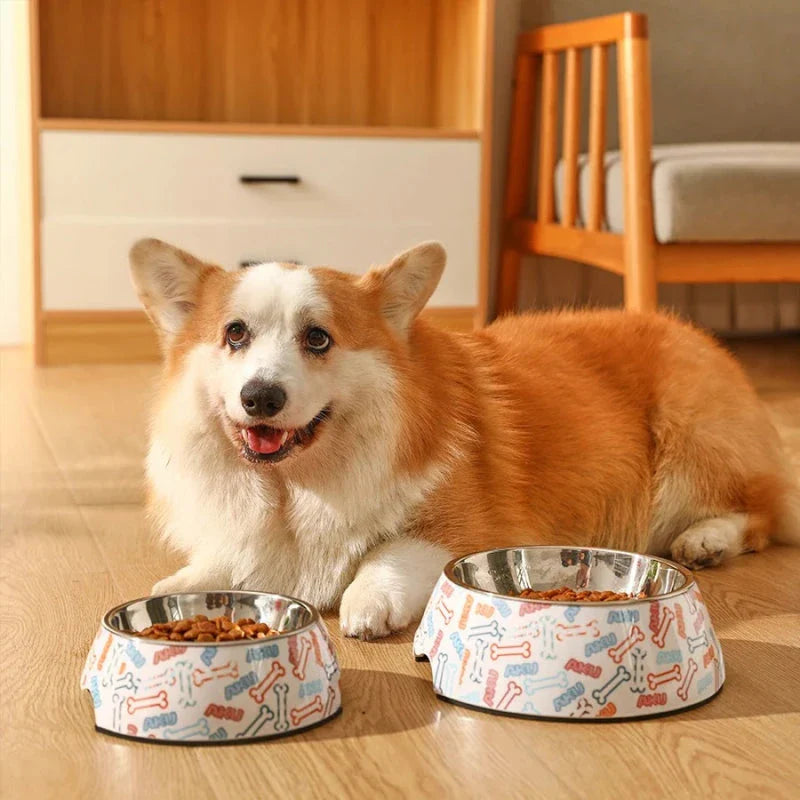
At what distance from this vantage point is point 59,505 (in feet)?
6.99

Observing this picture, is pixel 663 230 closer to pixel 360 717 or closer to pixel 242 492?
pixel 242 492

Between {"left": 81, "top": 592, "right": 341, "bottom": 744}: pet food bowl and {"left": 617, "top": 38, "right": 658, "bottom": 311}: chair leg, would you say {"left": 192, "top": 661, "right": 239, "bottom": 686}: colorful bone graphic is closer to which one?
{"left": 81, "top": 592, "right": 341, "bottom": 744}: pet food bowl

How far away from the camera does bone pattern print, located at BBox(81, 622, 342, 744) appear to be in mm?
1150

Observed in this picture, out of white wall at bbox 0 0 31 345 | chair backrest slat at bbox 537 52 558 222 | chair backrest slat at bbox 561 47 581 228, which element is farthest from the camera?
chair backrest slat at bbox 537 52 558 222

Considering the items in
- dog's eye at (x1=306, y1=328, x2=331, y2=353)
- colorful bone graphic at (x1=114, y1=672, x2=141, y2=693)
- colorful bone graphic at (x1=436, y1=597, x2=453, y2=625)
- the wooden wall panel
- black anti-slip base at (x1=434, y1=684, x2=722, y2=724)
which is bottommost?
black anti-slip base at (x1=434, y1=684, x2=722, y2=724)

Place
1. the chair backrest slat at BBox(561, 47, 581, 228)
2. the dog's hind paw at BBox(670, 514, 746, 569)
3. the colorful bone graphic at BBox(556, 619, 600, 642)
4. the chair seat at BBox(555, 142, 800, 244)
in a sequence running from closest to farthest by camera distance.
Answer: the colorful bone graphic at BBox(556, 619, 600, 642) < the dog's hind paw at BBox(670, 514, 746, 569) < the chair seat at BBox(555, 142, 800, 244) < the chair backrest slat at BBox(561, 47, 581, 228)

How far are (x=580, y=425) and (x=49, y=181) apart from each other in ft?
6.88

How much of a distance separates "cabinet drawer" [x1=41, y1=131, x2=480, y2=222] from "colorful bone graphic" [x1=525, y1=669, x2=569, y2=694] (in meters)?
2.53

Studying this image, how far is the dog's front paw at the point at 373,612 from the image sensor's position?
1.48 metres

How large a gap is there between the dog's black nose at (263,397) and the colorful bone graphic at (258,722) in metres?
0.40

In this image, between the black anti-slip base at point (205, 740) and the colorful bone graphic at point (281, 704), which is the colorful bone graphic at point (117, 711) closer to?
the black anti-slip base at point (205, 740)

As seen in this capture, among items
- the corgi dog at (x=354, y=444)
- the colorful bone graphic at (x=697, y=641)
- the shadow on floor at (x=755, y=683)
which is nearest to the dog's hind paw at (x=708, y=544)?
the corgi dog at (x=354, y=444)

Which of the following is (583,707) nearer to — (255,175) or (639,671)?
(639,671)

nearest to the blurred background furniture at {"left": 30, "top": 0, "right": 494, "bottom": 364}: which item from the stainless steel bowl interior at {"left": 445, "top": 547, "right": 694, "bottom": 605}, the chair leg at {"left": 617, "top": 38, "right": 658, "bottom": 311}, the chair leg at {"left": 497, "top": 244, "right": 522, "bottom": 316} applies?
the chair leg at {"left": 497, "top": 244, "right": 522, "bottom": 316}
